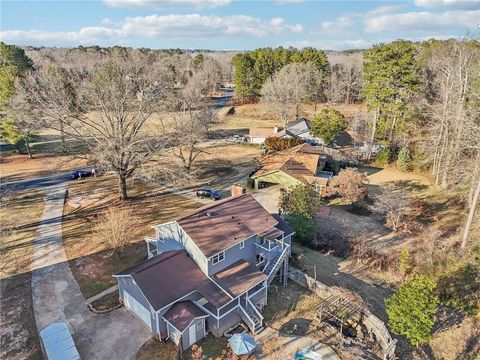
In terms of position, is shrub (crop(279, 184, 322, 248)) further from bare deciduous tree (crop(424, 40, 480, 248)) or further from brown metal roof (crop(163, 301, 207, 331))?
bare deciduous tree (crop(424, 40, 480, 248))

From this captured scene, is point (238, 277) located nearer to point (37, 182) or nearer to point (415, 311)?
point (415, 311)

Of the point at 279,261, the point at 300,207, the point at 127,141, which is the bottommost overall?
the point at 279,261

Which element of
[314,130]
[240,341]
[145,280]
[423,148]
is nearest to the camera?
[240,341]

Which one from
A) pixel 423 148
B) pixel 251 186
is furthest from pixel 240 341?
pixel 423 148

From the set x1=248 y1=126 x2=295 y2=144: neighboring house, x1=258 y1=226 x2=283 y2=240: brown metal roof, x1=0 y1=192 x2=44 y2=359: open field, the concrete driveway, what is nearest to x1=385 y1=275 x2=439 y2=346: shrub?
the concrete driveway

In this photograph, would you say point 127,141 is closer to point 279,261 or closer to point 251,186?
point 251,186

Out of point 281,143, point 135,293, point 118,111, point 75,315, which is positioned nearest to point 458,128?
point 281,143

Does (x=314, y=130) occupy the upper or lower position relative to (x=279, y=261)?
upper

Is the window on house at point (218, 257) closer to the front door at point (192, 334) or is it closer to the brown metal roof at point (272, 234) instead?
the brown metal roof at point (272, 234)
